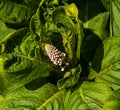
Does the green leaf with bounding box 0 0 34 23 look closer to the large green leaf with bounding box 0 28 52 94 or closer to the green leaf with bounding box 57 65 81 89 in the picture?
the large green leaf with bounding box 0 28 52 94

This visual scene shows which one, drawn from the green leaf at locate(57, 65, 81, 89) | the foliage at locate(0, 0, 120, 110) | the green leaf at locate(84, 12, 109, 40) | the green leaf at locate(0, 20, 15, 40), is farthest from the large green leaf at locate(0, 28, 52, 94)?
the green leaf at locate(84, 12, 109, 40)

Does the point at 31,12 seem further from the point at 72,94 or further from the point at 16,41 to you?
the point at 72,94

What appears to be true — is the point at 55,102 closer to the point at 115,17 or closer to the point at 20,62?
the point at 20,62

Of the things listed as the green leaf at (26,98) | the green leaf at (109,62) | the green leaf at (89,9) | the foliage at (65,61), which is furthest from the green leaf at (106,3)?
the green leaf at (26,98)

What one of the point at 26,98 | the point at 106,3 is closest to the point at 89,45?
the point at 106,3

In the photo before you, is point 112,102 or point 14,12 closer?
point 112,102

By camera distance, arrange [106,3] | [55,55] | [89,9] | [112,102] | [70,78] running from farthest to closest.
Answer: [89,9]
[106,3]
[70,78]
[55,55]
[112,102]
